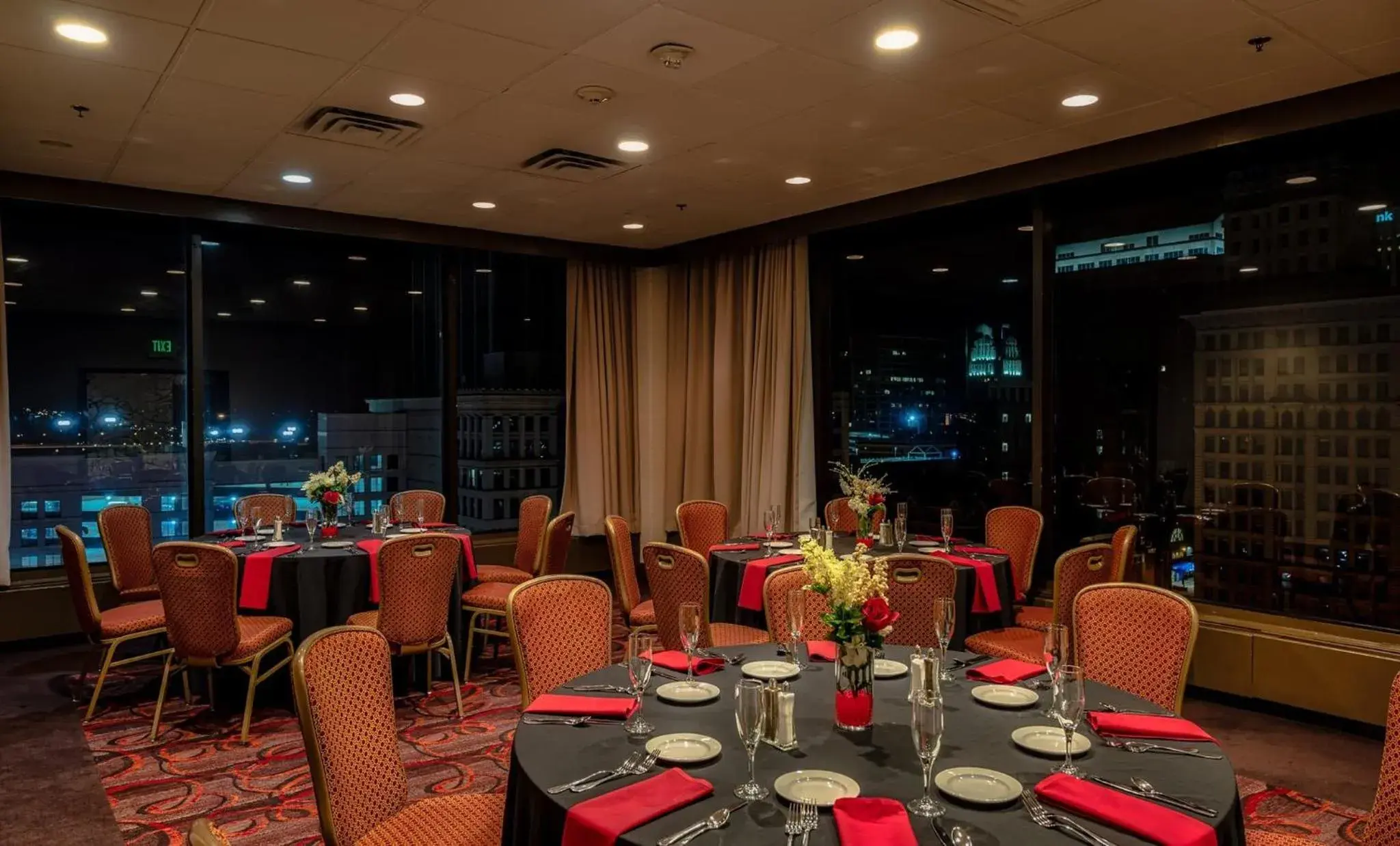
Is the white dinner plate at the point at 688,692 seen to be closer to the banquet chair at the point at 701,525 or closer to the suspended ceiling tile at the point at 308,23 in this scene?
the suspended ceiling tile at the point at 308,23

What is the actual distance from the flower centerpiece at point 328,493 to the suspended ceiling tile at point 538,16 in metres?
3.27

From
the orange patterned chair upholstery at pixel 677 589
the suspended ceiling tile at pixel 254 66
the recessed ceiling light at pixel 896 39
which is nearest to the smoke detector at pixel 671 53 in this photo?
the recessed ceiling light at pixel 896 39

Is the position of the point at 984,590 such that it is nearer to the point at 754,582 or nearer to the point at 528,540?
the point at 754,582

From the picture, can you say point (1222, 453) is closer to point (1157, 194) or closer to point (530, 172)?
point (1157, 194)

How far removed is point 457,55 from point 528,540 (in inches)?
136

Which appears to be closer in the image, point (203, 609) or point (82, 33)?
point (82, 33)

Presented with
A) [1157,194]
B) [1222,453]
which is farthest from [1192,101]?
[1222,453]

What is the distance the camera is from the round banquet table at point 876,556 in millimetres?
4539

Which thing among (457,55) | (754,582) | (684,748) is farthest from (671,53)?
(684,748)

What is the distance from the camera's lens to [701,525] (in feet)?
20.2

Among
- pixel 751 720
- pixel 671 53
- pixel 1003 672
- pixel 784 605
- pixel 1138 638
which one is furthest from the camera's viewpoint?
pixel 671 53

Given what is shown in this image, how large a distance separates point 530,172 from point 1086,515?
13.6 feet

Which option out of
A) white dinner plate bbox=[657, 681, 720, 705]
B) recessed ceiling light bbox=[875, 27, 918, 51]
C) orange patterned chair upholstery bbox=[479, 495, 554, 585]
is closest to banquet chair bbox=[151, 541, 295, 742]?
orange patterned chair upholstery bbox=[479, 495, 554, 585]

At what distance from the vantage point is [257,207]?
6.33m
